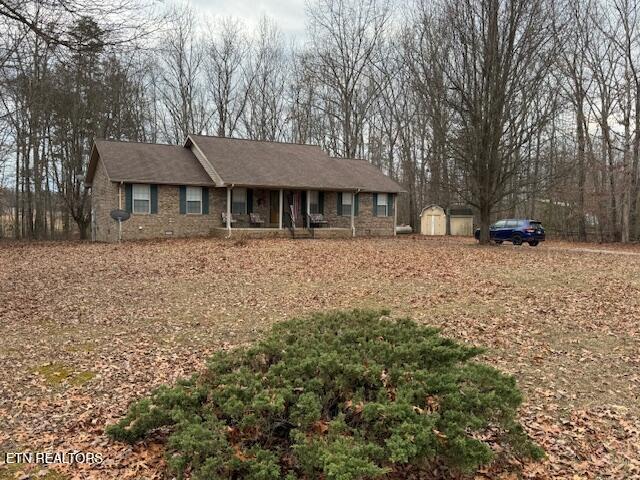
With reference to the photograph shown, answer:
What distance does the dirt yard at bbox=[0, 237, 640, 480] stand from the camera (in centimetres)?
372

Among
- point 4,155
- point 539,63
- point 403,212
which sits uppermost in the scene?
point 539,63

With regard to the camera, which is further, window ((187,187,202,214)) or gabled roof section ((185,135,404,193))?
gabled roof section ((185,135,404,193))

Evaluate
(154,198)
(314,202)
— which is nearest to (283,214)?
(314,202)

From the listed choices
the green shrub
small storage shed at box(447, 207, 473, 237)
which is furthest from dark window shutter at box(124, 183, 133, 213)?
small storage shed at box(447, 207, 473, 237)

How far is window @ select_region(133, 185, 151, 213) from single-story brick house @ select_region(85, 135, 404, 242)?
0.04 metres

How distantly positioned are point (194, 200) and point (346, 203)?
7.67m

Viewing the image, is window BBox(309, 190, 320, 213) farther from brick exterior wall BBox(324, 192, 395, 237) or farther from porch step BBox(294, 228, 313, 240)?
porch step BBox(294, 228, 313, 240)

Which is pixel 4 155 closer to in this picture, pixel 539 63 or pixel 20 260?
pixel 20 260

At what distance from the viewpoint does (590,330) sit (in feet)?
21.7

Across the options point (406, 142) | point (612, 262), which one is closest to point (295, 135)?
point (406, 142)

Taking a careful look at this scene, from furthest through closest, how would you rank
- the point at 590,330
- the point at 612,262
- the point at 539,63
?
the point at 539,63, the point at 612,262, the point at 590,330

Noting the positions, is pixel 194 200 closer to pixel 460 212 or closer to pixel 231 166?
pixel 231 166

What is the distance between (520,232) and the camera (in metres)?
21.1

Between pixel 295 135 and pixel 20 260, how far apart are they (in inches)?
977
